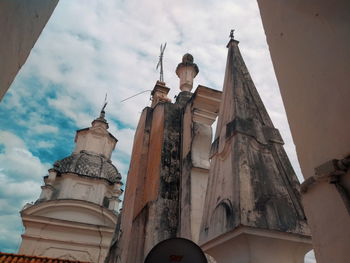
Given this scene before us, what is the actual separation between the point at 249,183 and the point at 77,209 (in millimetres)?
17128

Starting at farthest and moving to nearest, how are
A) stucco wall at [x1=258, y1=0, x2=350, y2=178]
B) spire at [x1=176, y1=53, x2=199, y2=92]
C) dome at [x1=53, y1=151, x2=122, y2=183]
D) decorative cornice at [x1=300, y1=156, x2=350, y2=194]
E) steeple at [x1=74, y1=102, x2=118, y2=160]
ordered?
steeple at [x1=74, y1=102, x2=118, y2=160]
dome at [x1=53, y1=151, x2=122, y2=183]
spire at [x1=176, y1=53, x2=199, y2=92]
stucco wall at [x1=258, y1=0, x2=350, y2=178]
decorative cornice at [x1=300, y1=156, x2=350, y2=194]

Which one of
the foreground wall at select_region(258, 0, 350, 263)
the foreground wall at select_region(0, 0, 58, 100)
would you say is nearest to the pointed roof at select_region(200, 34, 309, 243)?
the foreground wall at select_region(258, 0, 350, 263)

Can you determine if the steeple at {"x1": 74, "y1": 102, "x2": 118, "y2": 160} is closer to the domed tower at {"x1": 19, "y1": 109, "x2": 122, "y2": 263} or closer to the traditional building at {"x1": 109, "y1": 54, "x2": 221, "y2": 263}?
the domed tower at {"x1": 19, "y1": 109, "x2": 122, "y2": 263}

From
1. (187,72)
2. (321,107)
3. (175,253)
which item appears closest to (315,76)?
(321,107)

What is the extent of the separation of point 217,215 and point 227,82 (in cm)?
181

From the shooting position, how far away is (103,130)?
24234mm

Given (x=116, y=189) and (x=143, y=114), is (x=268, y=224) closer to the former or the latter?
(x=143, y=114)

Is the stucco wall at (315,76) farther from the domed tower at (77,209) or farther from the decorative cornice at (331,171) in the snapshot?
the domed tower at (77,209)

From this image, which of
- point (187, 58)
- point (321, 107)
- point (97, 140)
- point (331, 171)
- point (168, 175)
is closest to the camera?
point (331, 171)

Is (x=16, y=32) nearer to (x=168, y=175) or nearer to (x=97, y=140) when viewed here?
(x=168, y=175)

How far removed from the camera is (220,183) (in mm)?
2680

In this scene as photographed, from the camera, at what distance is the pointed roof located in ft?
7.27

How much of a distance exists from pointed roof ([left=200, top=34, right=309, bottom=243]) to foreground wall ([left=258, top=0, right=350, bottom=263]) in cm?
56

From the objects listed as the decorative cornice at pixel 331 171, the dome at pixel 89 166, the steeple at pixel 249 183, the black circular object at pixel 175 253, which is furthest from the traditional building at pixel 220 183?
the dome at pixel 89 166
